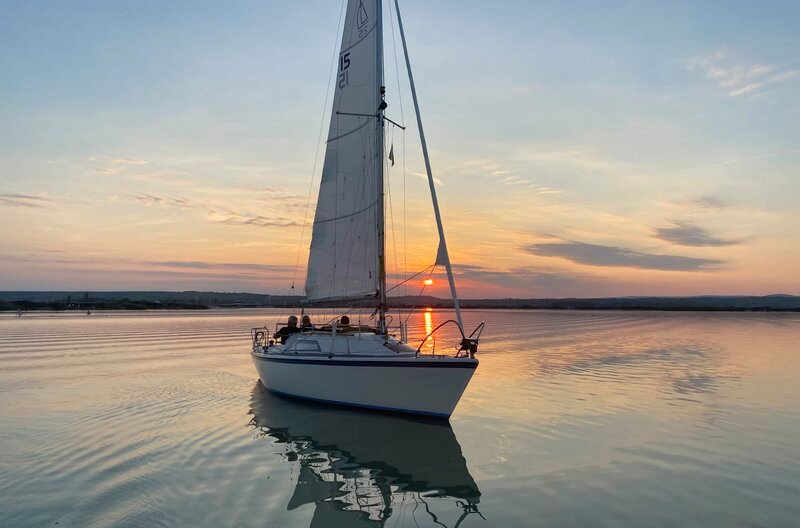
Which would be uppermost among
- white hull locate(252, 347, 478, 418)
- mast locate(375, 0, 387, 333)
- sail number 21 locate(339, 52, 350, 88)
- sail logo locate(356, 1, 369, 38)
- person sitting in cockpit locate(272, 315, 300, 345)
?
sail logo locate(356, 1, 369, 38)

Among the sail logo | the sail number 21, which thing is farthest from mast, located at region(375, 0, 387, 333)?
the sail number 21

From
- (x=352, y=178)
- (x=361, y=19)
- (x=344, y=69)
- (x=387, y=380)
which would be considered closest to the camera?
(x=387, y=380)

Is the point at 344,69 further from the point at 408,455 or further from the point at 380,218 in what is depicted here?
the point at 408,455

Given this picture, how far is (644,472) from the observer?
9.89 metres

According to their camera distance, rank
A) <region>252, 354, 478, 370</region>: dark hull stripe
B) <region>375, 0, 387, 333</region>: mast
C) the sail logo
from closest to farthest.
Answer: <region>252, 354, 478, 370</region>: dark hull stripe, <region>375, 0, 387, 333</region>: mast, the sail logo

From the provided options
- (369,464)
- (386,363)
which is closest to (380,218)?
(386,363)

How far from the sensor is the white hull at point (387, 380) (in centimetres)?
1337

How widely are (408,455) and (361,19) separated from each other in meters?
15.5

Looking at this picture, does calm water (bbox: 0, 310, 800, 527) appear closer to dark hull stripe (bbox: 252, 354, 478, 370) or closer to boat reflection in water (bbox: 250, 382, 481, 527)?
boat reflection in water (bbox: 250, 382, 481, 527)

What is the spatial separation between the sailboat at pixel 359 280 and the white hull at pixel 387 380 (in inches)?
1.1

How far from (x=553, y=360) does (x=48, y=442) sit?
23.0 meters

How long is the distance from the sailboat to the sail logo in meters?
0.04

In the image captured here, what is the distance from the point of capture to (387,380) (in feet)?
46.1

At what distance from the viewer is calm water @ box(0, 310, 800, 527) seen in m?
8.10
